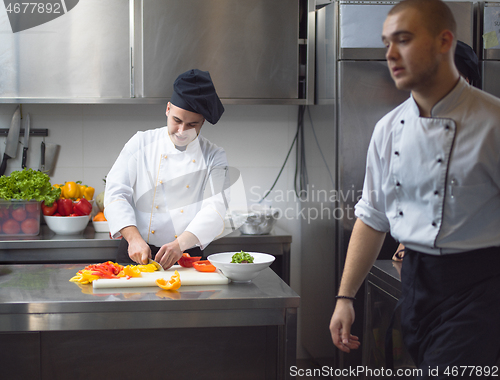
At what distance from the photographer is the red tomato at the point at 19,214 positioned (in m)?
2.44

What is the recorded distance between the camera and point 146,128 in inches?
119

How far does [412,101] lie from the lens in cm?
125

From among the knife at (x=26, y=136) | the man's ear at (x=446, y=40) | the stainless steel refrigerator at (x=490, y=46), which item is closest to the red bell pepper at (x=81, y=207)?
Result: the knife at (x=26, y=136)

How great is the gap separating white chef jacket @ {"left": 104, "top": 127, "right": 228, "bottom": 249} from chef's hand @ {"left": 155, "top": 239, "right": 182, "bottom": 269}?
44 centimetres

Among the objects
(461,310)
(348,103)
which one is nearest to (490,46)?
(348,103)

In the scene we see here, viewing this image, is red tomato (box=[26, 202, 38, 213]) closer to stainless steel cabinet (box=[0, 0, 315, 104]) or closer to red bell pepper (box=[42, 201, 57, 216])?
red bell pepper (box=[42, 201, 57, 216])

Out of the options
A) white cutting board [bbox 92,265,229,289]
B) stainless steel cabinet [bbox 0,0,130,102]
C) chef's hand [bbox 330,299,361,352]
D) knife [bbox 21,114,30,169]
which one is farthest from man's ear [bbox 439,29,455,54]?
knife [bbox 21,114,30,169]

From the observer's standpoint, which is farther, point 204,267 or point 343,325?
point 204,267

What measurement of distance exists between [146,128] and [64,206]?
731 mm

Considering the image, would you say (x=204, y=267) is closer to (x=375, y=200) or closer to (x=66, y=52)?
(x=375, y=200)

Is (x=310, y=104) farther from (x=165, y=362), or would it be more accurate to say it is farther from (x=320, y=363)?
(x=165, y=362)

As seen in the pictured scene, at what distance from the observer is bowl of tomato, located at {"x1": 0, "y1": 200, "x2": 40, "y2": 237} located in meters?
2.43

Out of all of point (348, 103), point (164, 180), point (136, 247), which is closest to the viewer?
point (136, 247)

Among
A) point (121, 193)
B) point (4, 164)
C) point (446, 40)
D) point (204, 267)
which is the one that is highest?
point (446, 40)
